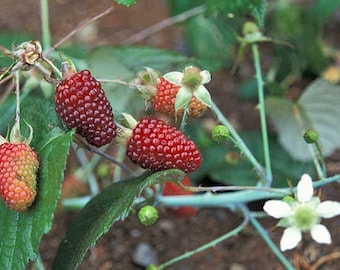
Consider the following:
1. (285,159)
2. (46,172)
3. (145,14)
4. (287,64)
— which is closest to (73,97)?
(46,172)

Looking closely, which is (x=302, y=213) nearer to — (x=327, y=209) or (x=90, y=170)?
(x=327, y=209)

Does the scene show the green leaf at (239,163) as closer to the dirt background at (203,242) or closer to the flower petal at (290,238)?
the dirt background at (203,242)

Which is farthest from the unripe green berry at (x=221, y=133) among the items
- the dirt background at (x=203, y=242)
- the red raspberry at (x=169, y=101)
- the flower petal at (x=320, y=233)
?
the dirt background at (x=203, y=242)

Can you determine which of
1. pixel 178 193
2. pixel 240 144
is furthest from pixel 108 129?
pixel 178 193

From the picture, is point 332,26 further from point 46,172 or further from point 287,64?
point 46,172

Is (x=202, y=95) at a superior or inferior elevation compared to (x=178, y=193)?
superior
